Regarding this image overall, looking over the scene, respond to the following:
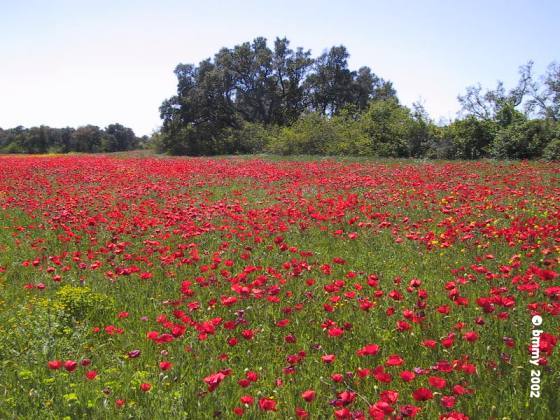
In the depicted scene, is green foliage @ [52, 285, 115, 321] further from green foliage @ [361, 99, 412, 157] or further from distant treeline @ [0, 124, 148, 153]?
distant treeline @ [0, 124, 148, 153]

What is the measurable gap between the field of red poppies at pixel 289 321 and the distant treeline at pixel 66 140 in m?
93.4

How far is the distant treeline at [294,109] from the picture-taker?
100ft

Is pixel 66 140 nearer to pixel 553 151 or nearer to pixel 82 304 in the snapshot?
pixel 553 151

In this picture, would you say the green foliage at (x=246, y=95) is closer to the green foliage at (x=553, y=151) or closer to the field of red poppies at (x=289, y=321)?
the green foliage at (x=553, y=151)

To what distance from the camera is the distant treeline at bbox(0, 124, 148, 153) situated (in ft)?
312

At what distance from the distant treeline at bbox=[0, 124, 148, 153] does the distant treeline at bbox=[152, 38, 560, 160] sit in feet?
134

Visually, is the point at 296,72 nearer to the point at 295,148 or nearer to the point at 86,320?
the point at 295,148

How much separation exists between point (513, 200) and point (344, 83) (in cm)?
5476

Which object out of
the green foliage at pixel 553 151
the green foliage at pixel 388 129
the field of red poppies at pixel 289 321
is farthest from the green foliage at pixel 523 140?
the field of red poppies at pixel 289 321

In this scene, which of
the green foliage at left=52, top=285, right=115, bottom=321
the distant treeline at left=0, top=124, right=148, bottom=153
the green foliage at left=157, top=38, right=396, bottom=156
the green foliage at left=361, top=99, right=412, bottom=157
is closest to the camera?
the green foliage at left=52, top=285, right=115, bottom=321

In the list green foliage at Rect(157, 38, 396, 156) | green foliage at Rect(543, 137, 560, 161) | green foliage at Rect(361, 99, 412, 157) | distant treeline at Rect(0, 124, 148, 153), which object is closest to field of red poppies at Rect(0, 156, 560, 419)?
green foliage at Rect(543, 137, 560, 161)

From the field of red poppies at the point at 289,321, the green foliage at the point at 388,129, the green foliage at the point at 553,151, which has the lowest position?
the field of red poppies at the point at 289,321

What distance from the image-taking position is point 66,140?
98188 millimetres

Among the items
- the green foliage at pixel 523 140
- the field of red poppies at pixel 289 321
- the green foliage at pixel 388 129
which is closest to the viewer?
the field of red poppies at pixel 289 321
